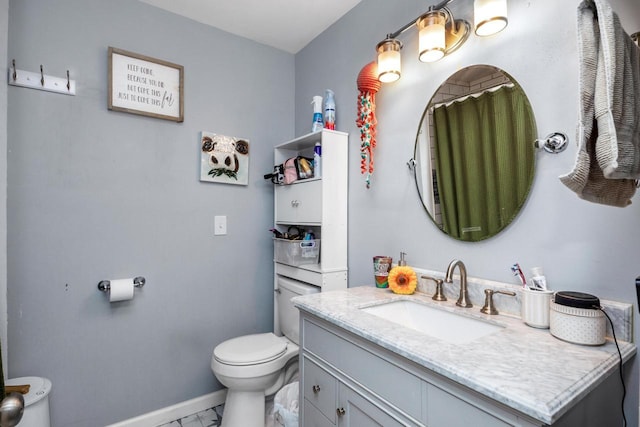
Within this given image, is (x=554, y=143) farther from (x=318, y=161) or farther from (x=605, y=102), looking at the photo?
(x=318, y=161)

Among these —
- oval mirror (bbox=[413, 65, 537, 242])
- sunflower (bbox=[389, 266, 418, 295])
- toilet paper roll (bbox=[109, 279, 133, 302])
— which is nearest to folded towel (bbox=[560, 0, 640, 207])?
oval mirror (bbox=[413, 65, 537, 242])

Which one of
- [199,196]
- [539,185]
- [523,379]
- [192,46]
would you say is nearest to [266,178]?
[199,196]

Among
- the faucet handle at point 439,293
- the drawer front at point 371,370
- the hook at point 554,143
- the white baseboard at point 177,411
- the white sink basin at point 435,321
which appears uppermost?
the hook at point 554,143

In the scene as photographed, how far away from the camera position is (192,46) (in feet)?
6.67

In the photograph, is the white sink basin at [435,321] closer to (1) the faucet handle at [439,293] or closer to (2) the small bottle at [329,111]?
(1) the faucet handle at [439,293]

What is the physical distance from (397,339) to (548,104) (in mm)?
946

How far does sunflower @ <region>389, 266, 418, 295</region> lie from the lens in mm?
1443

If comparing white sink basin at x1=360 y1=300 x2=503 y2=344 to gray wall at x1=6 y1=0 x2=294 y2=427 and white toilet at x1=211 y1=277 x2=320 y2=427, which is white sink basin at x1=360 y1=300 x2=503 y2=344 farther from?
gray wall at x1=6 y1=0 x2=294 y2=427

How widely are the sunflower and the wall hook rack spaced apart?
6.26ft

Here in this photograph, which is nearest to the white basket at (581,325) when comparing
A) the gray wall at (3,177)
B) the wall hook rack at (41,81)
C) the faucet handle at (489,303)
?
the faucet handle at (489,303)

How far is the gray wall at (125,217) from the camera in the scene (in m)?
1.58

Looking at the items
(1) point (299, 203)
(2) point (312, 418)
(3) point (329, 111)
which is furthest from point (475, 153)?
(2) point (312, 418)

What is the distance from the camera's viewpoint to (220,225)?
2113 mm

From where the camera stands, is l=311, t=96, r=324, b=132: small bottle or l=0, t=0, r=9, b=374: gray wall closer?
l=0, t=0, r=9, b=374: gray wall
